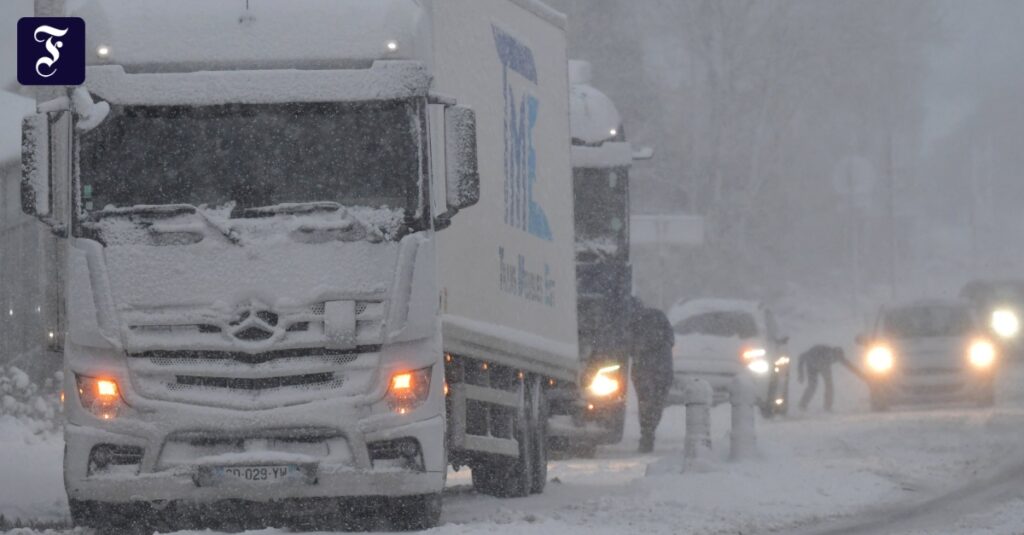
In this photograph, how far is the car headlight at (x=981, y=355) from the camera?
27.7m

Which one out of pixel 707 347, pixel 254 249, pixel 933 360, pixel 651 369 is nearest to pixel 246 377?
pixel 254 249

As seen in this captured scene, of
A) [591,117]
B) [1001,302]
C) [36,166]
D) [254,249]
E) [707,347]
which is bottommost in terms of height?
[1001,302]

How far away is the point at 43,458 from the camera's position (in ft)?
60.5

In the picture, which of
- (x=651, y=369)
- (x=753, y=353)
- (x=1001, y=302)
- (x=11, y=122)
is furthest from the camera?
(x=1001, y=302)

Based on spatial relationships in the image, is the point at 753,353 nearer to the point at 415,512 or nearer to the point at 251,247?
the point at 415,512

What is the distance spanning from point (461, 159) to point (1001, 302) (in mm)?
35818

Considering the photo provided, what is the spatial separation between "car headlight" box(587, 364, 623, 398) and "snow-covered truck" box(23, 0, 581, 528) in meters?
7.69

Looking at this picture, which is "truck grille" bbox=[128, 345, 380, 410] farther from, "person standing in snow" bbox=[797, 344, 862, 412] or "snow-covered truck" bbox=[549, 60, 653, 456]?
"person standing in snow" bbox=[797, 344, 862, 412]

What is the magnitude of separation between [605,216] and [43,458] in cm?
616

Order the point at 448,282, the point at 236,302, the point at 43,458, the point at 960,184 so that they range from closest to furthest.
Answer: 1. the point at 236,302
2. the point at 448,282
3. the point at 43,458
4. the point at 960,184

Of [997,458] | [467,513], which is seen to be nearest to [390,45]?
[467,513]

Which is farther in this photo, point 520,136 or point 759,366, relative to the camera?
point 759,366

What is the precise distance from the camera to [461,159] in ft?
38.2

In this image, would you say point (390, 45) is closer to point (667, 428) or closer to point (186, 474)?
point (186, 474)
